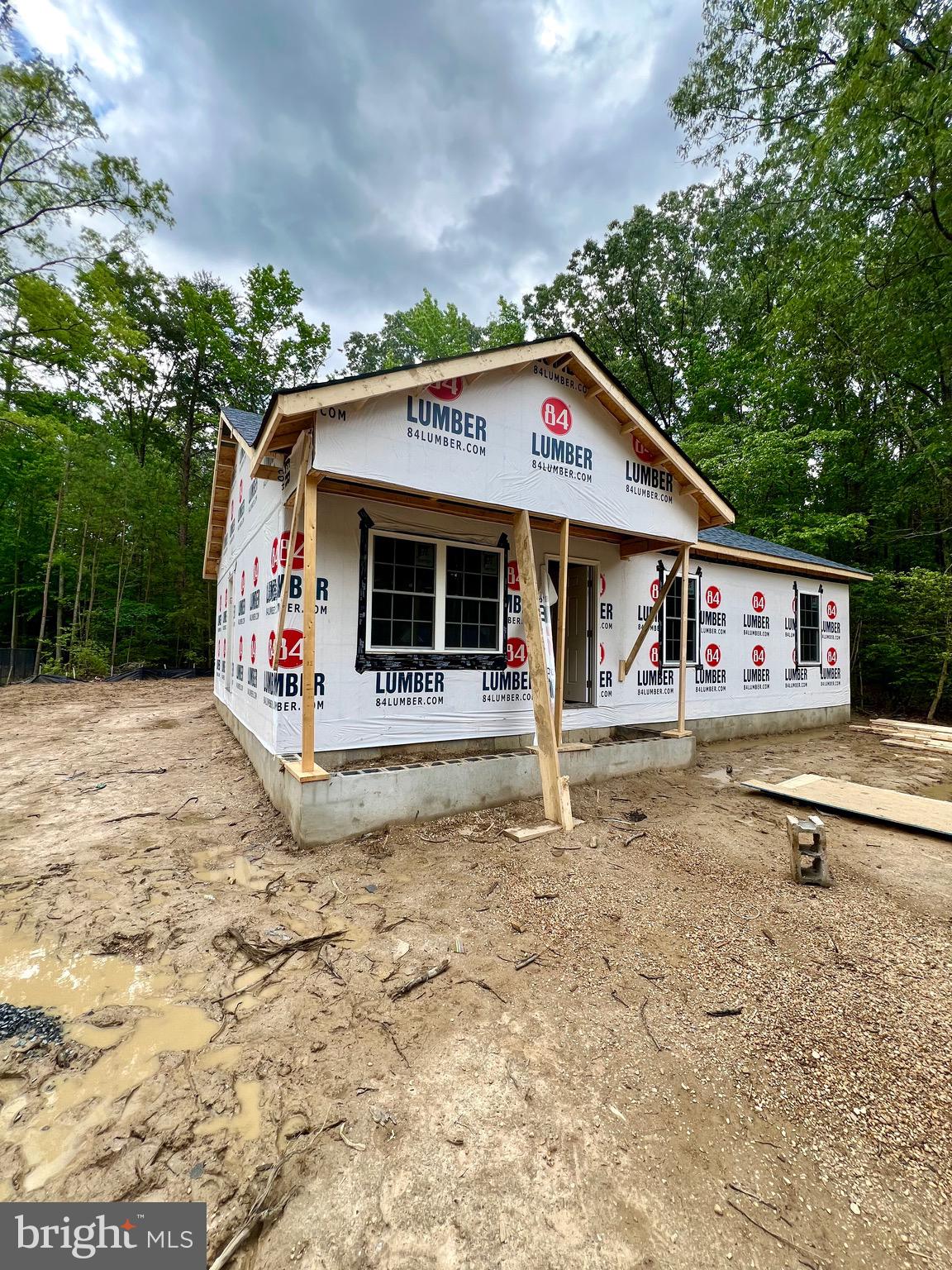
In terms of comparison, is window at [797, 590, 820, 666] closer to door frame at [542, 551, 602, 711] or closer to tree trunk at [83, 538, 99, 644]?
door frame at [542, 551, 602, 711]

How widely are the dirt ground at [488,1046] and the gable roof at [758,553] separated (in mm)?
5389

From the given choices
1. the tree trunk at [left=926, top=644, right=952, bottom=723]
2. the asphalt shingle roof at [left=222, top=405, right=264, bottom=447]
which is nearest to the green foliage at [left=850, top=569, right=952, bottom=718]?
the tree trunk at [left=926, top=644, right=952, bottom=723]

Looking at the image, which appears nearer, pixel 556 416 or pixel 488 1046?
pixel 488 1046

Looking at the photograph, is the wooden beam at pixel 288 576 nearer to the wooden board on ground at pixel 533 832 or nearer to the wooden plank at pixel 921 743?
the wooden board on ground at pixel 533 832

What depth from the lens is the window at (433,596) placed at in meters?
5.77

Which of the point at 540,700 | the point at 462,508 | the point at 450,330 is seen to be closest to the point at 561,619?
the point at 540,700

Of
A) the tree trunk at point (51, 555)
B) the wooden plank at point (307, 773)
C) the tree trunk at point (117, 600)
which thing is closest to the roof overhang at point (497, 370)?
the wooden plank at point (307, 773)

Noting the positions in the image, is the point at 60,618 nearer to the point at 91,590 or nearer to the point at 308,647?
the point at 91,590

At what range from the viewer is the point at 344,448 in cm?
443

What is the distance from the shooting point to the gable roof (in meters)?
8.77

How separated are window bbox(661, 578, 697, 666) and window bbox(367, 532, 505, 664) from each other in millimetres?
3597

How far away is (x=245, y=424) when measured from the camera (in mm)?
7492

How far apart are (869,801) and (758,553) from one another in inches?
203

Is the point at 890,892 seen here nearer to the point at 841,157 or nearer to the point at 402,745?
the point at 402,745
